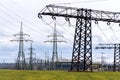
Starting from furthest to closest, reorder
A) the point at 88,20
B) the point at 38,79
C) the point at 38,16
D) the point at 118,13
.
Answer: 1. the point at 118,13
2. the point at 88,20
3. the point at 38,16
4. the point at 38,79

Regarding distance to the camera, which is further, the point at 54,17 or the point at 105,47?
the point at 105,47

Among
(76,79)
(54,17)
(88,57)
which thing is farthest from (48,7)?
(76,79)

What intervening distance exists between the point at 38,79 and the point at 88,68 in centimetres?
2892

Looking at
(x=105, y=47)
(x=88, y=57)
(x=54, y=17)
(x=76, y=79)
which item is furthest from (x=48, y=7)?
(x=105, y=47)

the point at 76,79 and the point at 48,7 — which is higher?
the point at 48,7

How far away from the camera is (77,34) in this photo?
63.6 metres

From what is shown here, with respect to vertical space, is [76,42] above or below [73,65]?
above

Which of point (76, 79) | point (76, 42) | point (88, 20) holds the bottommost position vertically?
point (76, 79)

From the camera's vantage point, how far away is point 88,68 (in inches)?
2613

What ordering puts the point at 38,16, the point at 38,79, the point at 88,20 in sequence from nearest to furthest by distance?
the point at 38,79, the point at 38,16, the point at 88,20

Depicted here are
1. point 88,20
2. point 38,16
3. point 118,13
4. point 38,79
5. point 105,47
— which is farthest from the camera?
point 105,47

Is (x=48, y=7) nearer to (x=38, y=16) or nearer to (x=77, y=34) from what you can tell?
(x=38, y=16)

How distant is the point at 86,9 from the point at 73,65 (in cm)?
1037

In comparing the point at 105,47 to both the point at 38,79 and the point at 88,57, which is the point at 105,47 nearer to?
the point at 88,57
